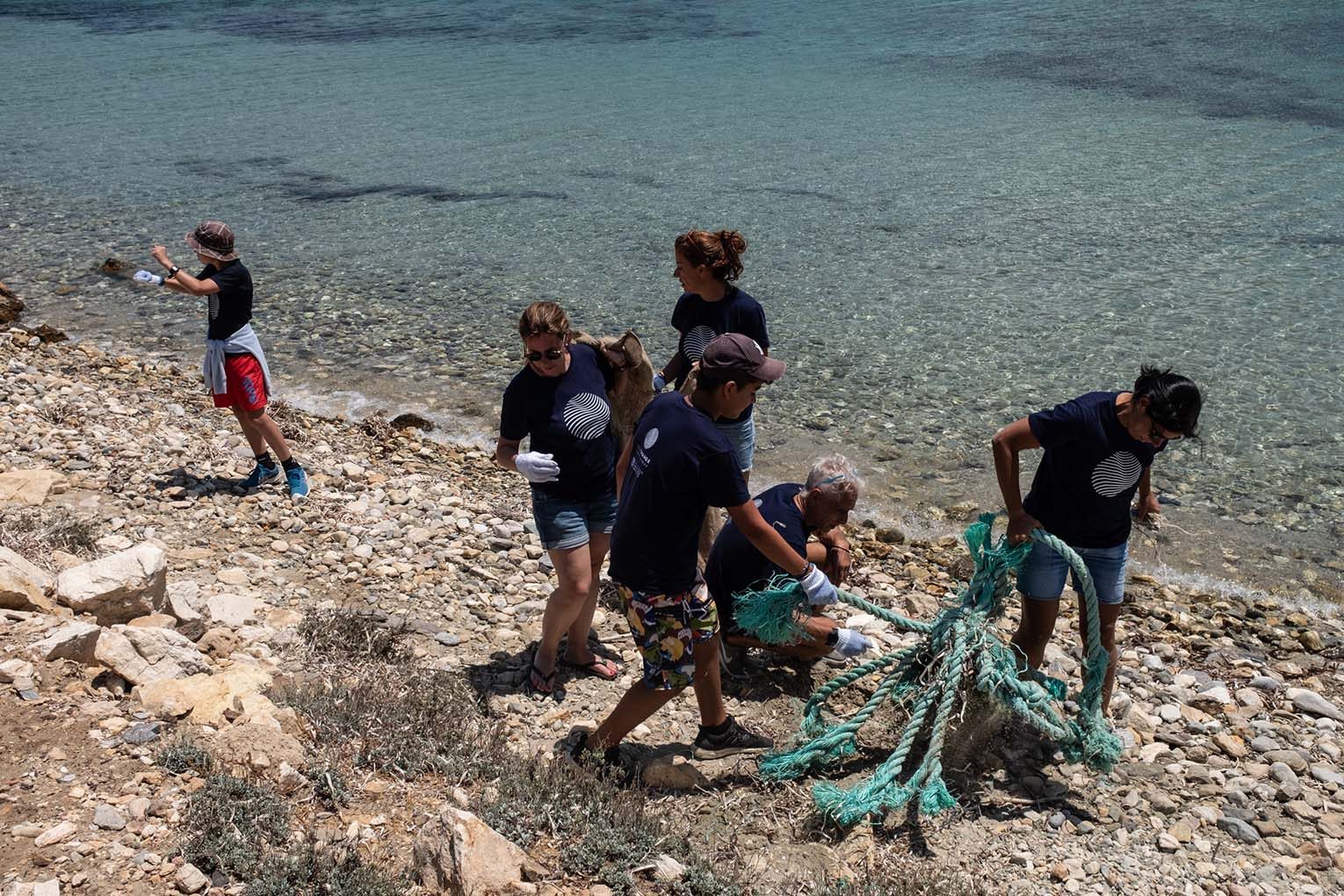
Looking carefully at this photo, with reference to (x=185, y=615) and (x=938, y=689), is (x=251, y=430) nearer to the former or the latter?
(x=185, y=615)

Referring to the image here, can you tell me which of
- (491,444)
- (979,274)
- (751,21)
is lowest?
(491,444)

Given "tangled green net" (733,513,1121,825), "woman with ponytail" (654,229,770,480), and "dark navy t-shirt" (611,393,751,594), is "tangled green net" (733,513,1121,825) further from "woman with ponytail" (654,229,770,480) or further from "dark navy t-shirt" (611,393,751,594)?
"woman with ponytail" (654,229,770,480)

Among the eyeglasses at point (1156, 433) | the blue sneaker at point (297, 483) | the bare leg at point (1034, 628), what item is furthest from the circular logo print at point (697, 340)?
the blue sneaker at point (297, 483)

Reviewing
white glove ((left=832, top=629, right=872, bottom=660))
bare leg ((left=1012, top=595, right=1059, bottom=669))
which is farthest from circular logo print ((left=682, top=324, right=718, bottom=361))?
bare leg ((left=1012, top=595, right=1059, bottom=669))

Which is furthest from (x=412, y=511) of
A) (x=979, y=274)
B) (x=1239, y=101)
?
(x=1239, y=101)

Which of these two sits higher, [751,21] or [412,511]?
[751,21]

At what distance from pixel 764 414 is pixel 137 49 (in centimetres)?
3194

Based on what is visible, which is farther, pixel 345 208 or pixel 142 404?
pixel 345 208

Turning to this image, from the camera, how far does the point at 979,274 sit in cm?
1361

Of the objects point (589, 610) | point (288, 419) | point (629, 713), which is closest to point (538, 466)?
point (589, 610)

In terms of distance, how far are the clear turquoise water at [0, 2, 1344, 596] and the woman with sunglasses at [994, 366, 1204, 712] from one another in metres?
3.68

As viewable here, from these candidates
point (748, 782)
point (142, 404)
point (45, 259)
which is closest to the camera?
point (748, 782)

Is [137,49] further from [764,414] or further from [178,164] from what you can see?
[764,414]

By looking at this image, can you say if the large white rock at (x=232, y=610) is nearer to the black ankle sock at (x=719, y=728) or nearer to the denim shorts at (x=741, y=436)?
the black ankle sock at (x=719, y=728)
